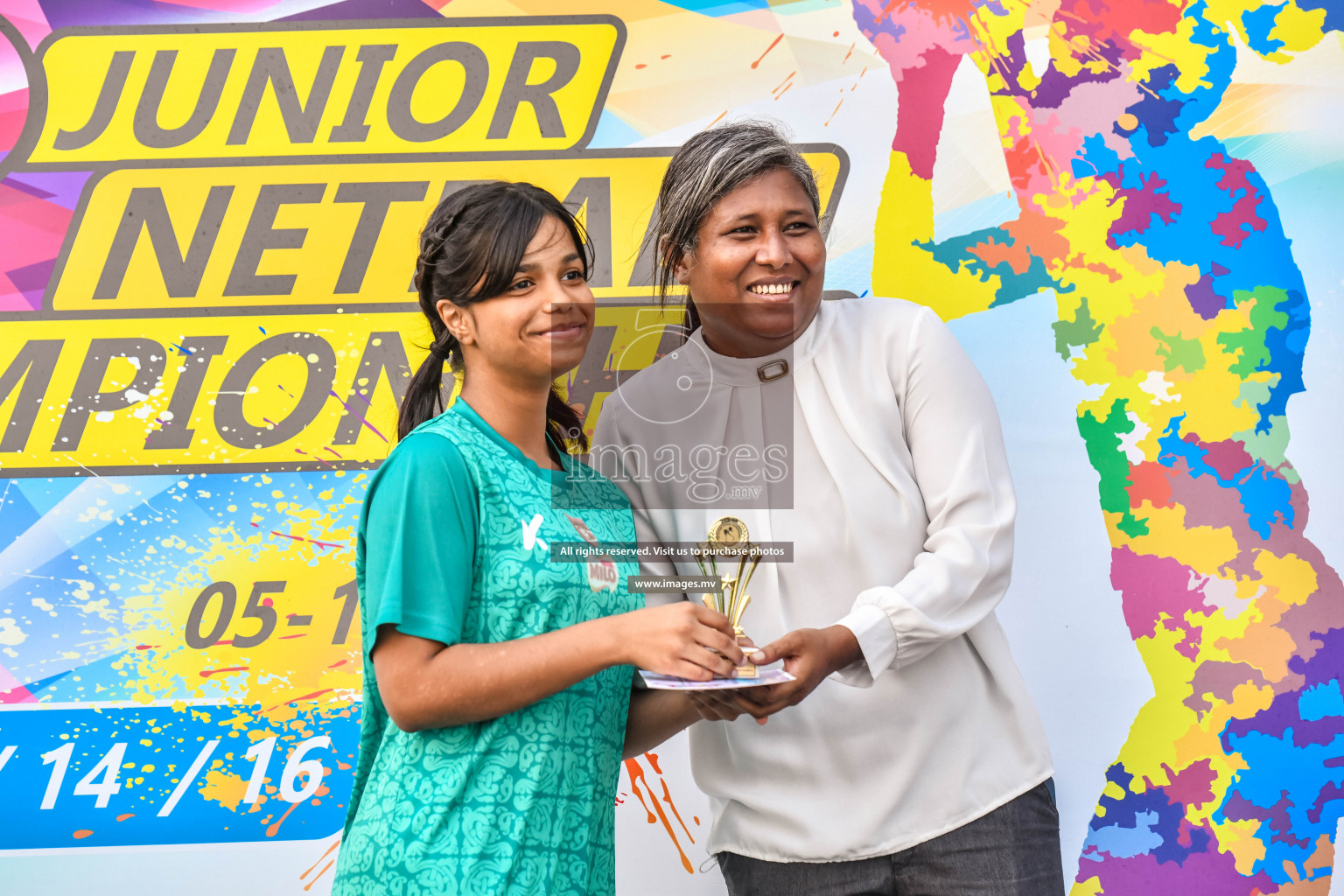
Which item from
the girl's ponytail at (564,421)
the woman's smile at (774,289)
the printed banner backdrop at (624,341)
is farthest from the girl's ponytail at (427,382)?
the printed banner backdrop at (624,341)

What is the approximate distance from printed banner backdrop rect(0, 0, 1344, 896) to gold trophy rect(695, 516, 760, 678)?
0.85 meters

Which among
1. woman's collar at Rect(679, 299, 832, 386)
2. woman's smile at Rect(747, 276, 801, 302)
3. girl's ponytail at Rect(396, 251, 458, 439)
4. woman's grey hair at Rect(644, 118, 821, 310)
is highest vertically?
woman's grey hair at Rect(644, 118, 821, 310)

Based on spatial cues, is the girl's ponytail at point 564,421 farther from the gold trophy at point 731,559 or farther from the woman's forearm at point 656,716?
the woman's forearm at point 656,716

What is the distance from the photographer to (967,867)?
1.58 meters

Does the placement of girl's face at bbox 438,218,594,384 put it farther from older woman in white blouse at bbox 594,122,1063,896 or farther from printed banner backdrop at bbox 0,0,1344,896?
printed banner backdrop at bbox 0,0,1344,896

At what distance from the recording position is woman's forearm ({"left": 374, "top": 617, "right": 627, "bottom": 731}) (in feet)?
4.39

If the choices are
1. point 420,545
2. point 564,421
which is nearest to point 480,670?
point 420,545

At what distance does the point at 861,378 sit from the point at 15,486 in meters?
2.24

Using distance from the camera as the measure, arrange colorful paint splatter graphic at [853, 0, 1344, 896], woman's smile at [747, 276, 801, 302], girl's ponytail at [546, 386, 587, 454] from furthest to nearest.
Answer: colorful paint splatter graphic at [853, 0, 1344, 896]
girl's ponytail at [546, 386, 587, 454]
woman's smile at [747, 276, 801, 302]

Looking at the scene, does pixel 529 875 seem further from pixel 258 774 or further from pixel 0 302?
pixel 0 302

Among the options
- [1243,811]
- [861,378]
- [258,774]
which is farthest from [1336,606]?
[258,774]

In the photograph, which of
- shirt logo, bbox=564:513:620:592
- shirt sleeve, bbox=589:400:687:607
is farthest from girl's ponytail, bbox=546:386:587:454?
shirt logo, bbox=564:513:620:592

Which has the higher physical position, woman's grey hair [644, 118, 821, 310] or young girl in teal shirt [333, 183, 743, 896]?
woman's grey hair [644, 118, 821, 310]

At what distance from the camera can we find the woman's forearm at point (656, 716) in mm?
1671
